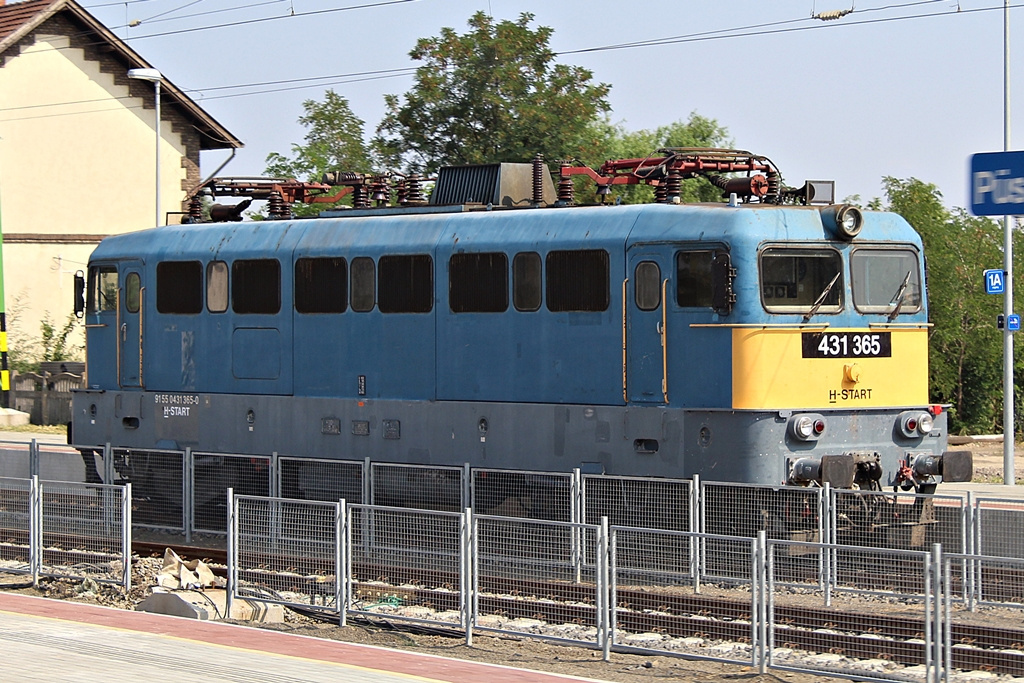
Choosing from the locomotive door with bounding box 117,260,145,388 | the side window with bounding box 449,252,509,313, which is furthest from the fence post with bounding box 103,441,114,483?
the side window with bounding box 449,252,509,313

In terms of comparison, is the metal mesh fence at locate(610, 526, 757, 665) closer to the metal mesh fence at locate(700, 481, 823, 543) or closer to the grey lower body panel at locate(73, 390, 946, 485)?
the metal mesh fence at locate(700, 481, 823, 543)

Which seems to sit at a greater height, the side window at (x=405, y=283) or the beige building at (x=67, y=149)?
the beige building at (x=67, y=149)

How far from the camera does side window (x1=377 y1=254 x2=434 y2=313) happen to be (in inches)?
698

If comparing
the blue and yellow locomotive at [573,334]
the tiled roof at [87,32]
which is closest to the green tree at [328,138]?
the tiled roof at [87,32]

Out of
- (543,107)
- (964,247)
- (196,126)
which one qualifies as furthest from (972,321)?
(196,126)

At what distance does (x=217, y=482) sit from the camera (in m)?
18.3

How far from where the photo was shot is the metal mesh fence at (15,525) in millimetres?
16447

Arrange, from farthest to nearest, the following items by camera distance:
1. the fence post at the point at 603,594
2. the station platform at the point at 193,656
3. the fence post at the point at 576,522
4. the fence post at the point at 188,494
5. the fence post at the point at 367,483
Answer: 1. the fence post at the point at 188,494
2. the fence post at the point at 367,483
3. the fence post at the point at 576,522
4. the fence post at the point at 603,594
5. the station platform at the point at 193,656

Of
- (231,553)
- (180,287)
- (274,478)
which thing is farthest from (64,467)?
(231,553)

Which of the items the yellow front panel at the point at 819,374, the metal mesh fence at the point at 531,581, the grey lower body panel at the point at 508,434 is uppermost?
the yellow front panel at the point at 819,374

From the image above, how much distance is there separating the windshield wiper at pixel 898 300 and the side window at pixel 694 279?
2281 mm

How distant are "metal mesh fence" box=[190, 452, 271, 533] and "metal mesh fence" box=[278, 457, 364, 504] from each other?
26 centimetres

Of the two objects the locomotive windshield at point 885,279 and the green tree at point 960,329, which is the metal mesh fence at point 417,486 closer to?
the locomotive windshield at point 885,279

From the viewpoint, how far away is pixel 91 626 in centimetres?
1219
